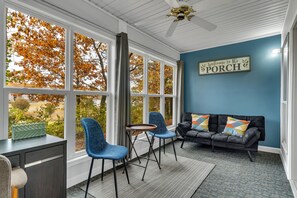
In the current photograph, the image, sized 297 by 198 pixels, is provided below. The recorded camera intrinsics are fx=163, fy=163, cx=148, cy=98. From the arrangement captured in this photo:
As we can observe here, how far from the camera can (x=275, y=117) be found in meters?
Answer: 3.78

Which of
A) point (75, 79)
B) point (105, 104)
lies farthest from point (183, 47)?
point (75, 79)

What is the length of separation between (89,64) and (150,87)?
69.1 inches

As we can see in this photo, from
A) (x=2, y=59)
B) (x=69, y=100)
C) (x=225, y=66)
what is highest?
(x=225, y=66)

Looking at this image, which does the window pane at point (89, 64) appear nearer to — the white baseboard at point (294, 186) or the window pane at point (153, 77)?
the window pane at point (153, 77)

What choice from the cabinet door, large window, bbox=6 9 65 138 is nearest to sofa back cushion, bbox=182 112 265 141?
large window, bbox=6 9 65 138

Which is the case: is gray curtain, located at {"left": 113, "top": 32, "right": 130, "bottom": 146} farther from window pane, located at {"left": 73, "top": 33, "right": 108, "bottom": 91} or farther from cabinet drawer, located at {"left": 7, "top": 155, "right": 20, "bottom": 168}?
cabinet drawer, located at {"left": 7, "top": 155, "right": 20, "bottom": 168}

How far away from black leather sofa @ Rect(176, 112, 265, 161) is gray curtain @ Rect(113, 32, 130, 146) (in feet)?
5.75

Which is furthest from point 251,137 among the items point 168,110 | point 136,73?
point 136,73

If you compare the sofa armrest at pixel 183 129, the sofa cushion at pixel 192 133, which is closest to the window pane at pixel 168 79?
the sofa armrest at pixel 183 129

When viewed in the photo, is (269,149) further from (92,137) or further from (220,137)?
(92,137)

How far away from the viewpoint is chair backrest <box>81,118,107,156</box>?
6.80 feet

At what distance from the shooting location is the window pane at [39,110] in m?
1.90

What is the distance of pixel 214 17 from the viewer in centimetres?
300

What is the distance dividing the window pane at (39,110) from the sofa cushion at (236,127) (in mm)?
3403
